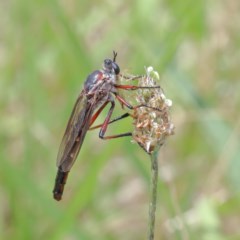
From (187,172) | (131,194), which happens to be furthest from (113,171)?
(187,172)

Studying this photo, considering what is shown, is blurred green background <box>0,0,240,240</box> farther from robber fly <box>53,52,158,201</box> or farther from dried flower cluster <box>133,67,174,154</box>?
dried flower cluster <box>133,67,174,154</box>

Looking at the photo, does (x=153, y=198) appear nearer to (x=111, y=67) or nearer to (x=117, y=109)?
(x=111, y=67)

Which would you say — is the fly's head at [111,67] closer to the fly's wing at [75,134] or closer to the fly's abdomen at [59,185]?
the fly's wing at [75,134]

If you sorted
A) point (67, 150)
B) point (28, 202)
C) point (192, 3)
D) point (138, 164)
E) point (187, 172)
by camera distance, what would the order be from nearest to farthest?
point (67, 150), point (138, 164), point (192, 3), point (28, 202), point (187, 172)

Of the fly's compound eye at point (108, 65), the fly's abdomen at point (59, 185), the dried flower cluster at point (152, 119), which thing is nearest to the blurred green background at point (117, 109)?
the fly's compound eye at point (108, 65)

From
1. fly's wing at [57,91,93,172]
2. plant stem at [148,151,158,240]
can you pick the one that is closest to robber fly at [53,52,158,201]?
fly's wing at [57,91,93,172]

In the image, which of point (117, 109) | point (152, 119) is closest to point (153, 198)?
point (152, 119)

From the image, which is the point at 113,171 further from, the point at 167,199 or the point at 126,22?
the point at 167,199

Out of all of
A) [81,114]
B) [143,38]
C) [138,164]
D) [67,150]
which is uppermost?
[143,38]

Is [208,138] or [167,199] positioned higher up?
[208,138]

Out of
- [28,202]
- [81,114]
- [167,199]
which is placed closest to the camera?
[81,114]
